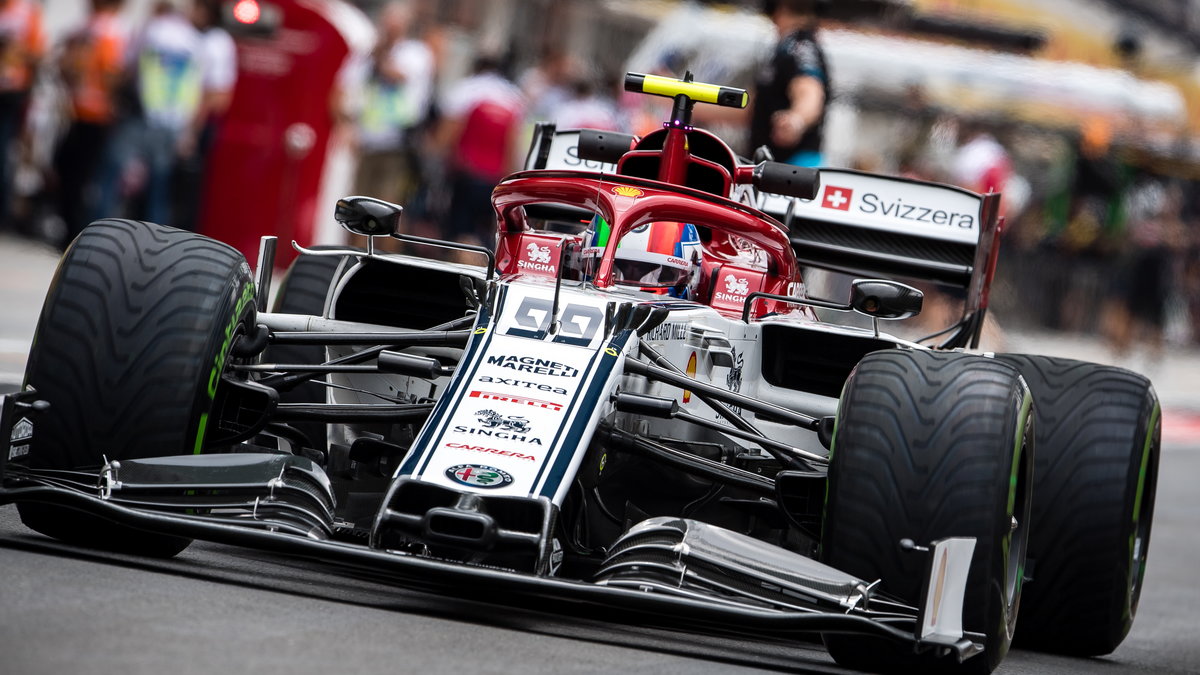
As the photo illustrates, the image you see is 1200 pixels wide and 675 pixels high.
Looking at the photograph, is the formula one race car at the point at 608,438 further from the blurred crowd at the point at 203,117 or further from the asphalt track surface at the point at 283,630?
the blurred crowd at the point at 203,117

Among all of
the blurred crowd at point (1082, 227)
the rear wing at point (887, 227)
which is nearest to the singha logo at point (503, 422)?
the rear wing at point (887, 227)

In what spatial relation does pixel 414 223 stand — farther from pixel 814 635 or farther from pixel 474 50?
pixel 814 635

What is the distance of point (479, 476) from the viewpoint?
5.21 m

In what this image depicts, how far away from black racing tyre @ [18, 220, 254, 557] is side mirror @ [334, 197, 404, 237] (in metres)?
0.74

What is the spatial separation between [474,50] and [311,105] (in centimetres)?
948

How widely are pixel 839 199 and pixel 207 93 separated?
8103 mm

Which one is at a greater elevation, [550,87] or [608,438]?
[550,87]

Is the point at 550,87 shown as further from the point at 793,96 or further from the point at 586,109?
the point at 793,96

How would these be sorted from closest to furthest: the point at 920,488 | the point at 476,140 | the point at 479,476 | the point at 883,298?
1. the point at 479,476
2. the point at 920,488
3. the point at 883,298
4. the point at 476,140

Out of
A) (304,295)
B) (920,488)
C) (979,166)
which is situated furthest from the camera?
(979,166)

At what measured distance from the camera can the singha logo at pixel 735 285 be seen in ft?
23.3

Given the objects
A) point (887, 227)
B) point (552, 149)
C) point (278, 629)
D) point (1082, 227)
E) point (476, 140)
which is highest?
point (552, 149)

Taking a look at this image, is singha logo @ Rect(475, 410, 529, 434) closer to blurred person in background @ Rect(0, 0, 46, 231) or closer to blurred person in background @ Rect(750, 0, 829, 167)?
blurred person in background @ Rect(750, 0, 829, 167)

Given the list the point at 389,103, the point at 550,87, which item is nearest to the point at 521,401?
the point at 389,103
